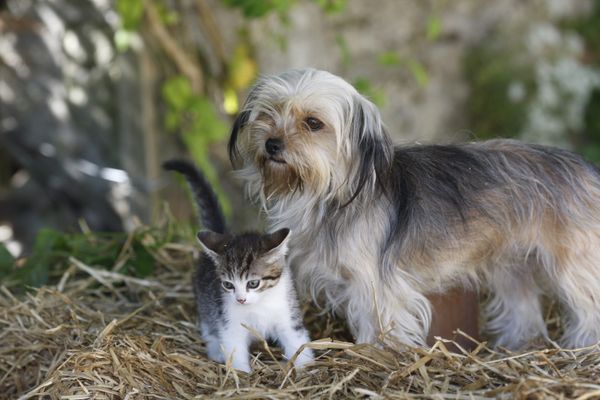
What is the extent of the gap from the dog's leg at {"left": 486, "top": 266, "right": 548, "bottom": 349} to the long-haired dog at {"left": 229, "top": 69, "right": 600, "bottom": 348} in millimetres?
336

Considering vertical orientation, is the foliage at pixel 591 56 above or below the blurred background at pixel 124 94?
below

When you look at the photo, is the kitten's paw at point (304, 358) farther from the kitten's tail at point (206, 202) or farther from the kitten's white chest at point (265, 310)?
the kitten's tail at point (206, 202)

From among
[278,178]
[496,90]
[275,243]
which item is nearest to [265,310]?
[275,243]

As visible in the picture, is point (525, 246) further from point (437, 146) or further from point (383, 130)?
point (383, 130)

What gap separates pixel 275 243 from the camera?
11.4 ft

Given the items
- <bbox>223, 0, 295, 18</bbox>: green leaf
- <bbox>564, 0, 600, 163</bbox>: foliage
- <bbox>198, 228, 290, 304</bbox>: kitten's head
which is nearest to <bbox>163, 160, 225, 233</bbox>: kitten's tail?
<bbox>198, 228, 290, 304</bbox>: kitten's head

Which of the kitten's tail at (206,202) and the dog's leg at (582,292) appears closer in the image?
the dog's leg at (582,292)

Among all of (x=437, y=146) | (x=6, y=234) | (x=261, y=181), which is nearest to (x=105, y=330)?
(x=261, y=181)

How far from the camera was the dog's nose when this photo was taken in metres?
3.53

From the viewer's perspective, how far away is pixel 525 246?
3848mm

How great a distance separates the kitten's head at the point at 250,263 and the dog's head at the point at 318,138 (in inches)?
10.7

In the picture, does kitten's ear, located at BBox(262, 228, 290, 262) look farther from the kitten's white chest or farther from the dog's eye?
the dog's eye

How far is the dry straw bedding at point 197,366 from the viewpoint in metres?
3.16

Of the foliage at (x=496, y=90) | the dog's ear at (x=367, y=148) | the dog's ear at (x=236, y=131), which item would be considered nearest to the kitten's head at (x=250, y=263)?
the dog's ear at (x=367, y=148)
